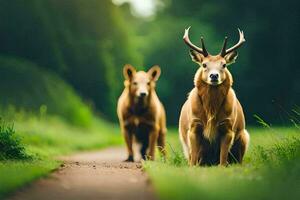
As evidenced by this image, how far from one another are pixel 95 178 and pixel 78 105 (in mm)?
18755

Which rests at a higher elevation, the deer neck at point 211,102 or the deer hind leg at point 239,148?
the deer neck at point 211,102

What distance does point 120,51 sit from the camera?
38.8 meters

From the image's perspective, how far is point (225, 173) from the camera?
10.3m

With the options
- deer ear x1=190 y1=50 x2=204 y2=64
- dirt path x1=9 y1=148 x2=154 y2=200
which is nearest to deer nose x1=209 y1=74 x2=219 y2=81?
deer ear x1=190 y1=50 x2=204 y2=64

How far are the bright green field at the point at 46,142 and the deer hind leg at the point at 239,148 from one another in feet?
8.93

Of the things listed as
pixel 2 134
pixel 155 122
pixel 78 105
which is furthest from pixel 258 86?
pixel 2 134

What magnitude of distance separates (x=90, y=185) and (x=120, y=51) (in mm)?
28626

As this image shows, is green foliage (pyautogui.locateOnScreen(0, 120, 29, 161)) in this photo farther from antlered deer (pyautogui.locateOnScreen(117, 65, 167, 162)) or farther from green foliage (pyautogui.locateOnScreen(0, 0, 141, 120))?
green foliage (pyautogui.locateOnScreen(0, 0, 141, 120))

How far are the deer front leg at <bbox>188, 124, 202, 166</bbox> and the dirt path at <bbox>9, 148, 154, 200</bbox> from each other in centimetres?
82

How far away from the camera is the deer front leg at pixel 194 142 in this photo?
1234cm

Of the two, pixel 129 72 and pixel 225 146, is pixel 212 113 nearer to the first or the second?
pixel 225 146

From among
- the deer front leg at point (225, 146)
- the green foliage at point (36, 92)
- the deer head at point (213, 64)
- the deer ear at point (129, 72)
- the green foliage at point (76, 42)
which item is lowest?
the deer front leg at point (225, 146)

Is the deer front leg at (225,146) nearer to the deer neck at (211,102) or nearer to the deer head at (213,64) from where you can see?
the deer neck at (211,102)

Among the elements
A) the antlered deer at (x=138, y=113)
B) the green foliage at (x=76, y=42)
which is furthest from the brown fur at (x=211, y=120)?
the green foliage at (x=76, y=42)
